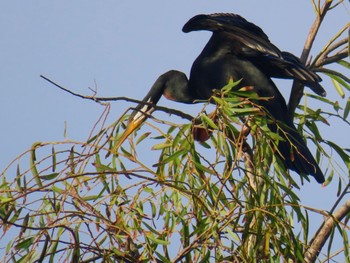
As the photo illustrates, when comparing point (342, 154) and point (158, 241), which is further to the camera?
point (342, 154)

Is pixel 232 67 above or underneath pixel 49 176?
above

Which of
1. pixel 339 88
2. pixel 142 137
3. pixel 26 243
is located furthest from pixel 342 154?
pixel 26 243

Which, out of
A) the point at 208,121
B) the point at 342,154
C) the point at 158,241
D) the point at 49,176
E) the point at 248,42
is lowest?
the point at 158,241

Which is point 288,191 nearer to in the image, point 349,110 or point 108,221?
point 108,221

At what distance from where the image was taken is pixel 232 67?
4.27 meters

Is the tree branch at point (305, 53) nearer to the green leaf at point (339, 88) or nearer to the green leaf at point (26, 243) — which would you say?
the green leaf at point (339, 88)

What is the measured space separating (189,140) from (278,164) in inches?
17.7

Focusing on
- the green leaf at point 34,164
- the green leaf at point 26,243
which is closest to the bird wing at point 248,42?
the green leaf at point 34,164

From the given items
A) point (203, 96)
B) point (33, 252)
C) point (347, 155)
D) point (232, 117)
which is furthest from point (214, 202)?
point (203, 96)

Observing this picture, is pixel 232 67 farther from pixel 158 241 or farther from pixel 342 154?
pixel 158 241

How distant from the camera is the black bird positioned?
3955 mm

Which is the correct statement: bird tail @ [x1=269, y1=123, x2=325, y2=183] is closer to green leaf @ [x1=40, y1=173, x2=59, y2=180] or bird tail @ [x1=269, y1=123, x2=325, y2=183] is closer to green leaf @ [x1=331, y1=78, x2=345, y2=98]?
green leaf @ [x1=331, y1=78, x2=345, y2=98]

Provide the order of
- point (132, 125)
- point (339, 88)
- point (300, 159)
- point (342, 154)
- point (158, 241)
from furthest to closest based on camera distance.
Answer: point (300, 159) → point (339, 88) → point (342, 154) → point (132, 125) → point (158, 241)

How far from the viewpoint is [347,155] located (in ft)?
10.8
